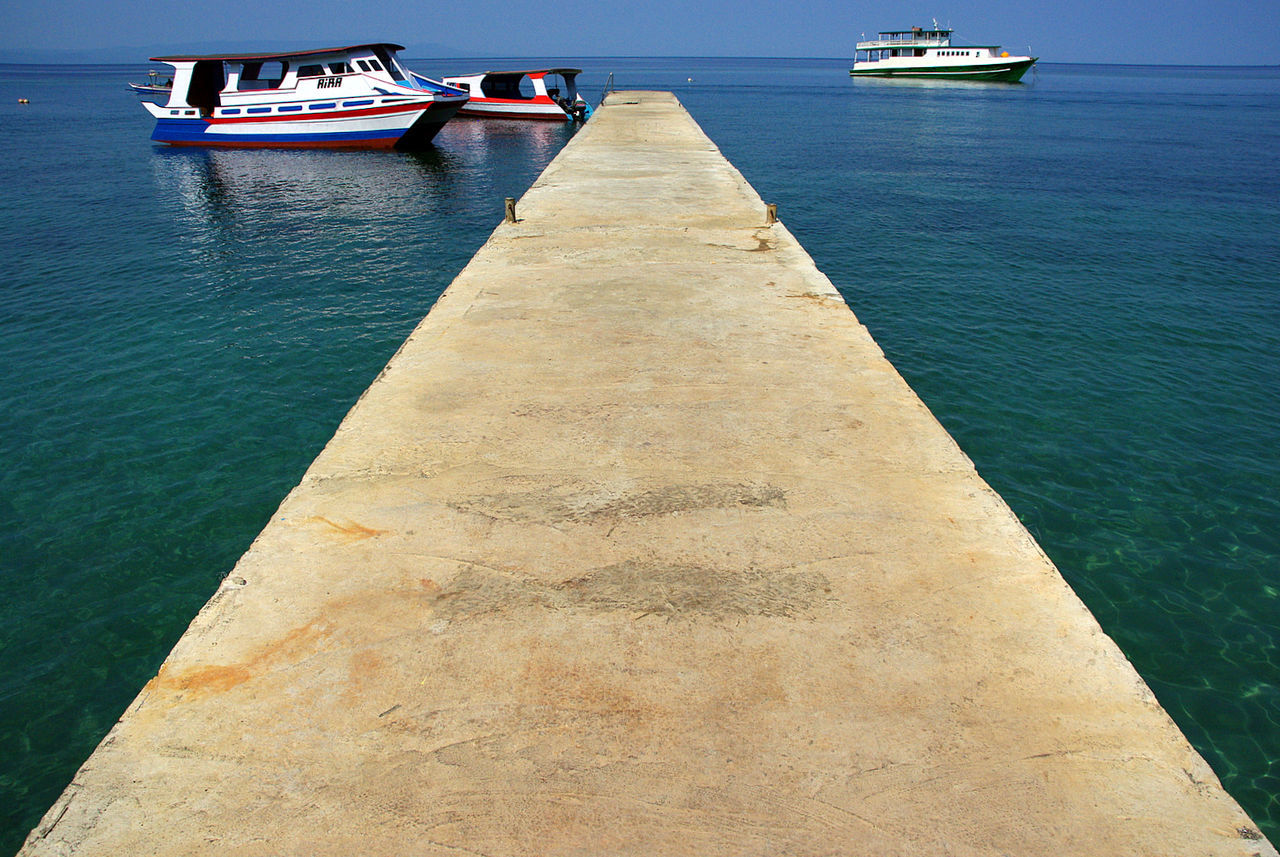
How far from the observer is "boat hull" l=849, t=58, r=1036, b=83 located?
7588cm

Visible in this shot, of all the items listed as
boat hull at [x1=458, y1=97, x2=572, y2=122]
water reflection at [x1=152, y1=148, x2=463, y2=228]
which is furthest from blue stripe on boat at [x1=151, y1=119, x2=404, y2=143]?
boat hull at [x1=458, y1=97, x2=572, y2=122]

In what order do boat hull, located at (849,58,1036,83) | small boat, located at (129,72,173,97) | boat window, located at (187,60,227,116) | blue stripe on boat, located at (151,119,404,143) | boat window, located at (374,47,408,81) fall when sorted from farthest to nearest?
boat hull, located at (849,58,1036,83) → small boat, located at (129,72,173,97) → boat window, located at (187,60,227,116) → blue stripe on boat, located at (151,119,404,143) → boat window, located at (374,47,408,81)

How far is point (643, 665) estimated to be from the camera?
3.49 meters

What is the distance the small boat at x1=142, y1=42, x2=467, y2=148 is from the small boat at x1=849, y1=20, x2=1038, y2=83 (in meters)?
65.7

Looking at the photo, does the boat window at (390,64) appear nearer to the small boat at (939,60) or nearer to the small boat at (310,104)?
the small boat at (310,104)

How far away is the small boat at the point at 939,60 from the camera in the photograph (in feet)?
252

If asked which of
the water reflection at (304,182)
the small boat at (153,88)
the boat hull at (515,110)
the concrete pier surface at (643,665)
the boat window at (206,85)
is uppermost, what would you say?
the small boat at (153,88)

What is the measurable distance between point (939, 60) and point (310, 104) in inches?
2846

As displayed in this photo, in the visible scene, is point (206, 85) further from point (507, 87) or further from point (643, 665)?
point (643, 665)

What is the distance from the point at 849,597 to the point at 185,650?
332 cm

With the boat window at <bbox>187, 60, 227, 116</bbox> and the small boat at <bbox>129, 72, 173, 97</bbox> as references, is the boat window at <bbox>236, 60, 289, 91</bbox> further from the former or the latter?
the small boat at <bbox>129, 72, 173, 97</bbox>

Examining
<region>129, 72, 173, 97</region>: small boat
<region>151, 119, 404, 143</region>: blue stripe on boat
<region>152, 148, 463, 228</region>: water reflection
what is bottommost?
<region>152, 148, 463, 228</region>: water reflection

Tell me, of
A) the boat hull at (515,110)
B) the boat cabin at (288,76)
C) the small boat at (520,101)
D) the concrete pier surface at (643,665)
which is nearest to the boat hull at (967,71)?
the small boat at (520,101)

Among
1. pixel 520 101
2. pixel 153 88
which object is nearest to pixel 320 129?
pixel 520 101
